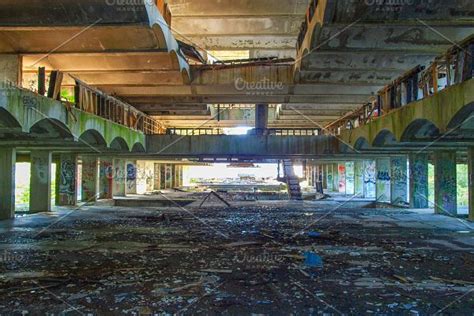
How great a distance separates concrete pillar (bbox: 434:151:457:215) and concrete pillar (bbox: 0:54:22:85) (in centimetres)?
1641

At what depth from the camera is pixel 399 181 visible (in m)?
22.0

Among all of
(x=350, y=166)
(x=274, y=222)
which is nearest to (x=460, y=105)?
(x=274, y=222)

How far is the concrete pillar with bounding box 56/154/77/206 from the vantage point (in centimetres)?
2073

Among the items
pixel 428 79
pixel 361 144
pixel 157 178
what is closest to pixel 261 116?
pixel 361 144

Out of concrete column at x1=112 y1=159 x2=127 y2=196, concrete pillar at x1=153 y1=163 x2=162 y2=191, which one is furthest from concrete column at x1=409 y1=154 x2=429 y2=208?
concrete pillar at x1=153 y1=163 x2=162 y2=191

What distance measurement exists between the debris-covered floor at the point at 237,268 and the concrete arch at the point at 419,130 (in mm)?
2891

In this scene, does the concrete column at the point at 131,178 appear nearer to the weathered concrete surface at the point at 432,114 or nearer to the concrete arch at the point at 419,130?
the weathered concrete surface at the point at 432,114

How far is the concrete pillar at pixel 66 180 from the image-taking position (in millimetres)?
20734

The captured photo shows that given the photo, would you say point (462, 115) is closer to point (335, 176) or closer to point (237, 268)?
point (237, 268)

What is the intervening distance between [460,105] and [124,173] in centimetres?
2453

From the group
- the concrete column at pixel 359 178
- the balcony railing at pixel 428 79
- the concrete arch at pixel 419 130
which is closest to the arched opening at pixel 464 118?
the balcony railing at pixel 428 79

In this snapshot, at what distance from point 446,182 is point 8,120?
1623 cm

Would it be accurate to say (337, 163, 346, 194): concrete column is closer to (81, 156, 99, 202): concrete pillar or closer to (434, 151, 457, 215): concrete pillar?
(434, 151, 457, 215): concrete pillar

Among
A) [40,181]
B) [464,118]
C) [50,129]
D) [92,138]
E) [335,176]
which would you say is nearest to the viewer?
[464,118]
